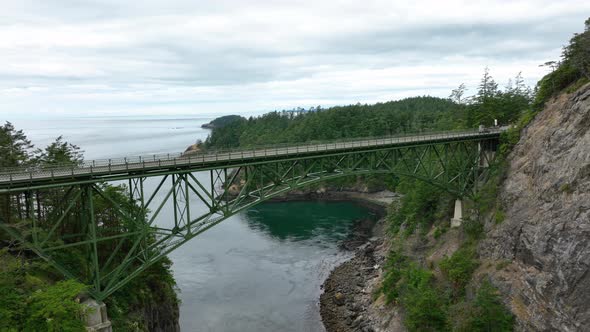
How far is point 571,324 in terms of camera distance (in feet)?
67.8

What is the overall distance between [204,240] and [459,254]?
33.7 metres

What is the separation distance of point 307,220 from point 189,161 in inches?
1663

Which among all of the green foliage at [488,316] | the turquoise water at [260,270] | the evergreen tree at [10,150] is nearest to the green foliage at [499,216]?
the green foliage at [488,316]

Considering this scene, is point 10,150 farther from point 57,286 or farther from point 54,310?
point 54,310

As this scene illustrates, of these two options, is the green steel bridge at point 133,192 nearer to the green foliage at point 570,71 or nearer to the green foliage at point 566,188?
the green foliage at point 570,71

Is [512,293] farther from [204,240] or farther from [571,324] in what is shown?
[204,240]

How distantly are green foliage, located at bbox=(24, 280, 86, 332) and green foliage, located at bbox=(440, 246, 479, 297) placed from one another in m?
23.0

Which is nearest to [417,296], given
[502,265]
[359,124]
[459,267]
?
[459,267]

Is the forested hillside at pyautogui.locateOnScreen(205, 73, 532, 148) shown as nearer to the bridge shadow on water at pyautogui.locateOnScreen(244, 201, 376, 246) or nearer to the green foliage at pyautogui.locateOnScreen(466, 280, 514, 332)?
the bridge shadow on water at pyautogui.locateOnScreen(244, 201, 376, 246)

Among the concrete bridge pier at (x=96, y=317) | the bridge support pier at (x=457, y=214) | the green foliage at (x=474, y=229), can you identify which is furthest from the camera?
the bridge support pier at (x=457, y=214)

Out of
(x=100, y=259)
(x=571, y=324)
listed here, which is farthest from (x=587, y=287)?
(x=100, y=259)

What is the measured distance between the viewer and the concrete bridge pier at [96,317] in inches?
780

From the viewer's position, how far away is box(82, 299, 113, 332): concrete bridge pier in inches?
780

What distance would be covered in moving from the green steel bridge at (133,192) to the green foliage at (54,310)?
193 centimetres
